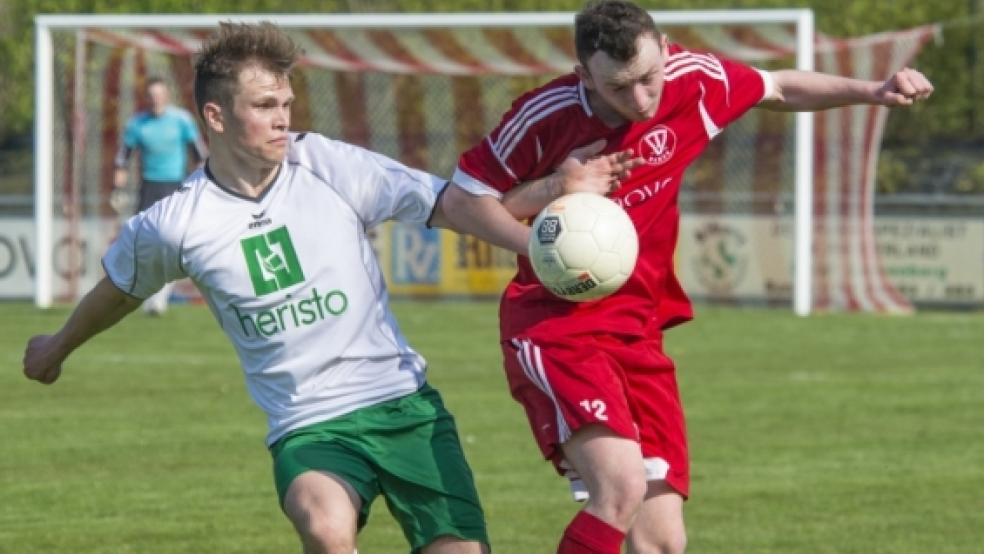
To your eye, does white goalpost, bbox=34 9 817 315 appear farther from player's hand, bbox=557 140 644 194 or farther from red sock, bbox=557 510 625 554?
red sock, bbox=557 510 625 554

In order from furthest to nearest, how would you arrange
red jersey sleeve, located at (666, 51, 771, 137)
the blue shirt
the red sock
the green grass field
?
the blue shirt, the green grass field, red jersey sleeve, located at (666, 51, 771, 137), the red sock

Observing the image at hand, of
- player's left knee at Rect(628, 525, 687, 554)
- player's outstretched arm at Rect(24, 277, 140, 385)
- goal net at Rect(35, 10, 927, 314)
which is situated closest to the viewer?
player's outstretched arm at Rect(24, 277, 140, 385)

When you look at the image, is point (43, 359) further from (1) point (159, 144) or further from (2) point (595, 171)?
(1) point (159, 144)

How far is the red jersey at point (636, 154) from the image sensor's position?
571cm

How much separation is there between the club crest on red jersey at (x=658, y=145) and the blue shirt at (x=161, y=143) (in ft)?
40.4

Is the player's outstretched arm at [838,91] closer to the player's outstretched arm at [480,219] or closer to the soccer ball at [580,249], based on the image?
the soccer ball at [580,249]

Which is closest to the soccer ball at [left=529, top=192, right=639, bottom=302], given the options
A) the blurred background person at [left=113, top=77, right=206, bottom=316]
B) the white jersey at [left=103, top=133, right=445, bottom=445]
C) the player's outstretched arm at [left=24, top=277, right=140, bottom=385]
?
the white jersey at [left=103, top=133, right=445, bottom=445]

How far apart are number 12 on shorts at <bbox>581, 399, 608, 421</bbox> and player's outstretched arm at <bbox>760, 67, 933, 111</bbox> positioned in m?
1.23

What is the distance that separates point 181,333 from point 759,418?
6707 mm

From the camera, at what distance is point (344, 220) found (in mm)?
5488

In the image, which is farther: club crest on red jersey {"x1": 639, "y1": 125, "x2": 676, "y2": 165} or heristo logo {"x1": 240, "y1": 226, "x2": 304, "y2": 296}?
club crest on red jersey {"x1": 639, "y1": 125, "x2": 676, "y2": 165}

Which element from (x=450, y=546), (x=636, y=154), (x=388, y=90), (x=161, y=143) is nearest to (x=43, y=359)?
(x=450, y=546)

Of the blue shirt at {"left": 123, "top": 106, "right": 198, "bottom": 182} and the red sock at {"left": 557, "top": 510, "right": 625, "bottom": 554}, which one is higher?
the red sock at {"left": 557, "top": 510, "right": 625, "bottom": 554}

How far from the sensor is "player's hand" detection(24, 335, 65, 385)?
18.5 feet
